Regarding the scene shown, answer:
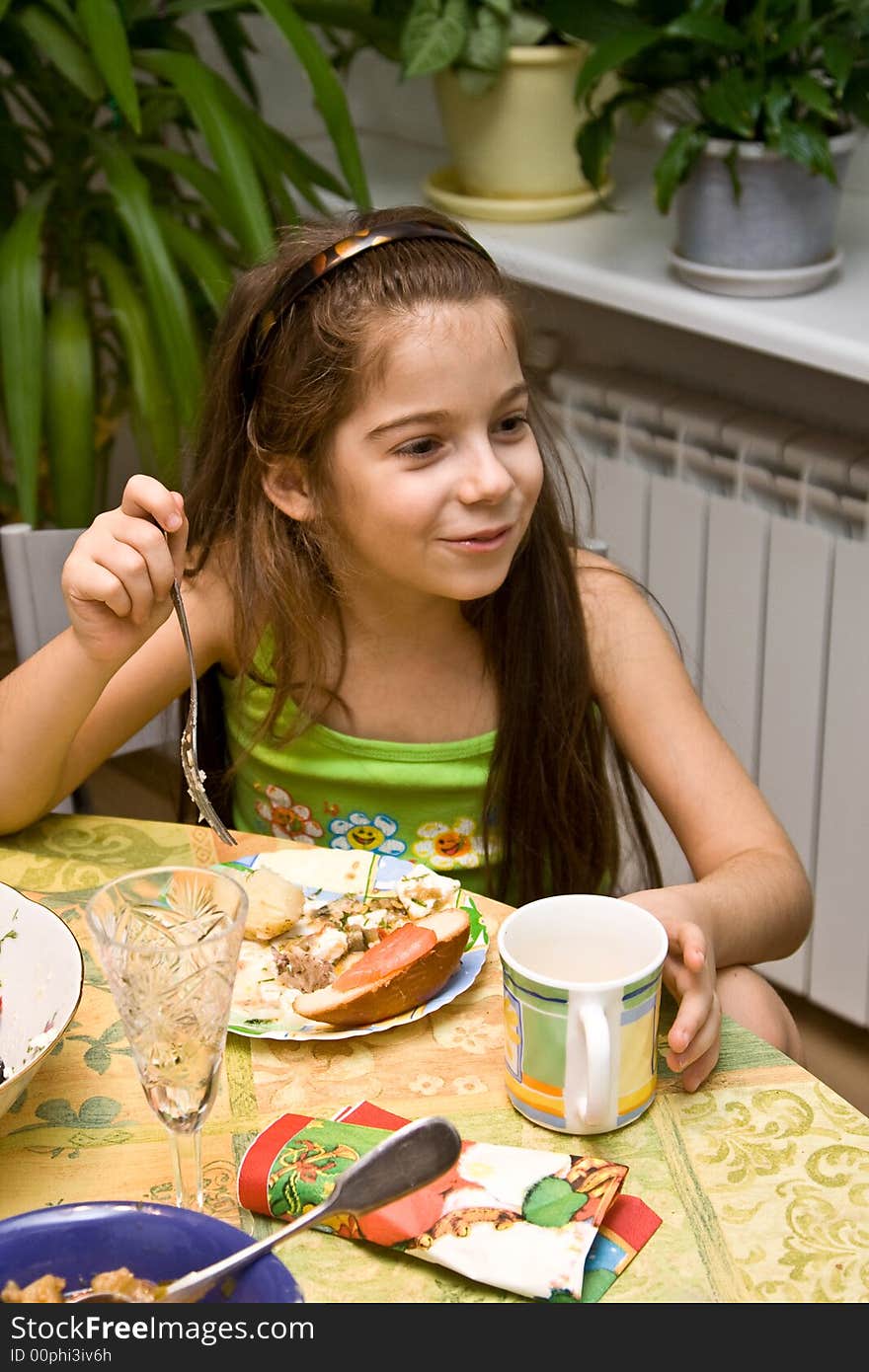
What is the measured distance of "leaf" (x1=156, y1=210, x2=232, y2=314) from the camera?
1.88 metres

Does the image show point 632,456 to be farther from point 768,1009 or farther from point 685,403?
point 768,1009

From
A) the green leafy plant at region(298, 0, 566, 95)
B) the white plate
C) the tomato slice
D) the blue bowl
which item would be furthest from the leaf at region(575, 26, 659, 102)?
the blue bowl

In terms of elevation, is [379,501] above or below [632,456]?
above

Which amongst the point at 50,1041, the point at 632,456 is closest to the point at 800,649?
the point at 632,456

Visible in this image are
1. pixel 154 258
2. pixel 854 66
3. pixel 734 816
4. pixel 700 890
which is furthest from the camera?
pixel 154 258

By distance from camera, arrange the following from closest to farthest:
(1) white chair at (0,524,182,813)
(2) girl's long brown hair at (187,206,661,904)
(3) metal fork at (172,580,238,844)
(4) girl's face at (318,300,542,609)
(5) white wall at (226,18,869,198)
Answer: (3) metal fork at (172,580,238,844)
(4) girl's face at (318,300,542,609)
(2) girl's long brown hair at (187,206,661,904)
(1) white chair at (0,524,182,813)
(5) white wall at (226,18,869,198)

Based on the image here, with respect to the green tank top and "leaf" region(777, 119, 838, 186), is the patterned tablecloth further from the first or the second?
"leaf" region(777, 119, 838, 186)

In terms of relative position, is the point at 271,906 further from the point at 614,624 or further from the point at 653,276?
the point at 653,276

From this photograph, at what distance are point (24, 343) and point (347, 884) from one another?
1029 millimetres

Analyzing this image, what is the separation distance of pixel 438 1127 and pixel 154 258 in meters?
1.35

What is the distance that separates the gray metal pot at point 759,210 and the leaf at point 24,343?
0.76m

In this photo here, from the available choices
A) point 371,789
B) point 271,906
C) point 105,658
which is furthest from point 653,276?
point 271,906

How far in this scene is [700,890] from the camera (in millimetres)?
1091

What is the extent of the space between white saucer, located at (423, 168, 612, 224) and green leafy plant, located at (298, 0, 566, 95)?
155mm
